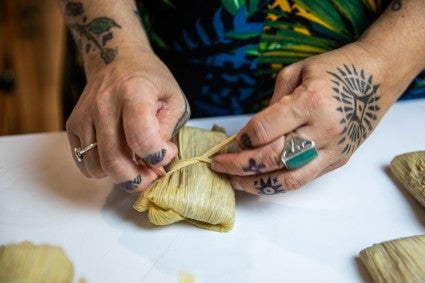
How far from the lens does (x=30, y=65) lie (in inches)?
85.7

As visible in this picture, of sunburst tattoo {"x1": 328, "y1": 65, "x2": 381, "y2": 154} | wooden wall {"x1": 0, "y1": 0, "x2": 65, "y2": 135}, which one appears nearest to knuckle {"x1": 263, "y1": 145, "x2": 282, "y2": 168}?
sunburst tattoo {"x1": 328, "y1": 65, "x2": 381, "y2": 154}

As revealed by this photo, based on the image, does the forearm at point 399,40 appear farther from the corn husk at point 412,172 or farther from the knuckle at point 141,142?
the knuckle at point 141,142

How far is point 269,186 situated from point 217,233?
104mm

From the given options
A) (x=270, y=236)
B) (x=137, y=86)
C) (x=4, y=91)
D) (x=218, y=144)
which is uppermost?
(x=137, y=86)

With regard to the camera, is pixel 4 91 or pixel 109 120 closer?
pixel 109 120

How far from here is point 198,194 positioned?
69 cm

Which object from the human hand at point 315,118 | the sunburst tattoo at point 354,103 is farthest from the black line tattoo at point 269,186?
the sunburst tattoo at point 354,103

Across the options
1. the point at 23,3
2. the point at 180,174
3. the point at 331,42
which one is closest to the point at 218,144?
the point at 180,174

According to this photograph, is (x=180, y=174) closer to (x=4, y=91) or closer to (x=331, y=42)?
(x=331, y=42)

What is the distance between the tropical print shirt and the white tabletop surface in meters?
0.23

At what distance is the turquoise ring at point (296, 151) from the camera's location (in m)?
0.65

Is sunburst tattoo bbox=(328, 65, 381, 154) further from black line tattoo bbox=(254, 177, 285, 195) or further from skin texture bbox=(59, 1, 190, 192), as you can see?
skin texture bbox=(59, 1, 190, 192)

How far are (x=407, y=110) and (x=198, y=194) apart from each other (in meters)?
0.49

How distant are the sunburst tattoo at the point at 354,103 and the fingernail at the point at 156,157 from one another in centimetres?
25
